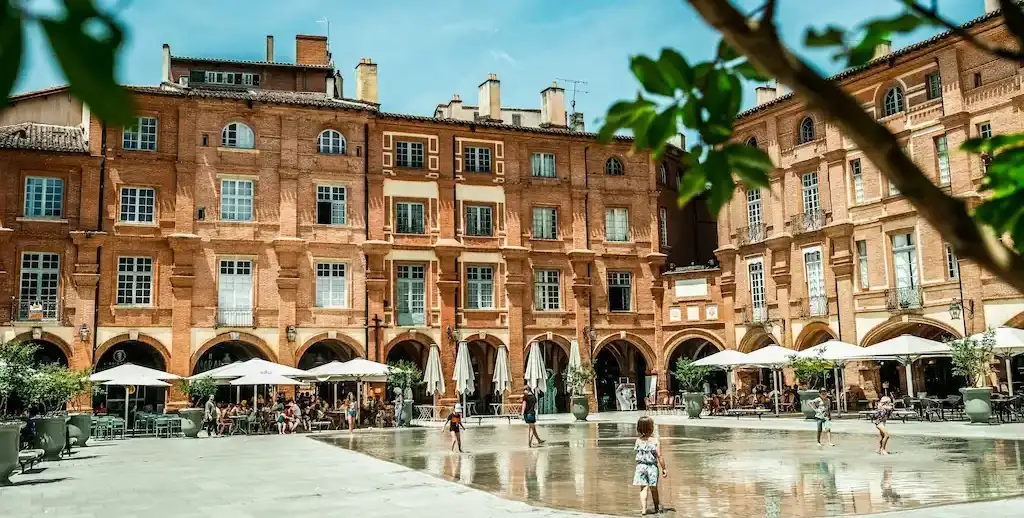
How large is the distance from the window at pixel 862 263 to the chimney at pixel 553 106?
46.9 ft

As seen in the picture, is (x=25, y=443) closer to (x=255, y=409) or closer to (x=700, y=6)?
(x=255, y=409)

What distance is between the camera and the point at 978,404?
1005 inches

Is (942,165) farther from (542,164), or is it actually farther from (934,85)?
(542,164)

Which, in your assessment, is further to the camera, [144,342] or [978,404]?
[144,342]

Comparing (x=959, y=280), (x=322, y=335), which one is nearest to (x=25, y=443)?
(x=322, y=335)

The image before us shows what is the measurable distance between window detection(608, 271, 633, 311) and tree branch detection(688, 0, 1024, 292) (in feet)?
129

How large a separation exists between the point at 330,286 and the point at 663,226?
15.4 meters

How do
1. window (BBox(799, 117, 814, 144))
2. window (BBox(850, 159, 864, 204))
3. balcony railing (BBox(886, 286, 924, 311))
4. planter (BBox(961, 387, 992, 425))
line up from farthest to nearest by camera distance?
window (BBox(799, 117, 814, 144))
window (BBox(850, 159, 864, 204))
balcony railing (BBox(886, 286, 924, 311))
planter (BBox(961, 387, 992, 425))

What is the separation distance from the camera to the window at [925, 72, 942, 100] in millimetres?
31734

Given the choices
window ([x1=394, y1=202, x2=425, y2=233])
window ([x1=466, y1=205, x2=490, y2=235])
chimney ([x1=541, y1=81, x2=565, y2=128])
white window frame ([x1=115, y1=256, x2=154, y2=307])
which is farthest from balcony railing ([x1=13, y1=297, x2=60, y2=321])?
chimney ([x1=541, y1=81, x2=565, y2=128])

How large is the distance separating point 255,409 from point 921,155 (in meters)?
23.7

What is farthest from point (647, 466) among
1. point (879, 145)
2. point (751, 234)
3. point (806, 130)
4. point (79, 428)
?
point (751, 234)

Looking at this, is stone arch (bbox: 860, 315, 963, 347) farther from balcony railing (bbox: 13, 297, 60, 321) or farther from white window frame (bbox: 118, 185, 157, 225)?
balcony railing (bbox: 13, 297, 60, 321)

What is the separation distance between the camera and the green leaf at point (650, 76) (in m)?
2.25
